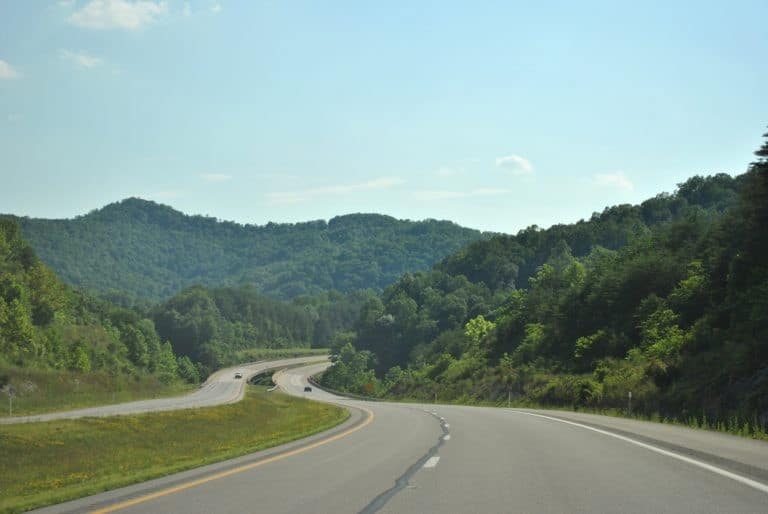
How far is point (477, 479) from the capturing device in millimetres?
12648

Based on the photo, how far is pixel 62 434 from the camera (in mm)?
36406

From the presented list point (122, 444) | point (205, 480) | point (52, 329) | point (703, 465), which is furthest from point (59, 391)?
point (703, 465)

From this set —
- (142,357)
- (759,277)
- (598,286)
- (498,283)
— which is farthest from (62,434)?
(498,283)

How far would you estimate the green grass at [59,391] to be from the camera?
69.9 metres

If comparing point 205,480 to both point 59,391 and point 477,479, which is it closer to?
point 477,479

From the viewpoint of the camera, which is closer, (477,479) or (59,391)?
(477,479)

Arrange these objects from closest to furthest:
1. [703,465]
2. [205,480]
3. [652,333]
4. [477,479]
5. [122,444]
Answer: [477,479], [205,480], [703,465], [122,444], [652,333]

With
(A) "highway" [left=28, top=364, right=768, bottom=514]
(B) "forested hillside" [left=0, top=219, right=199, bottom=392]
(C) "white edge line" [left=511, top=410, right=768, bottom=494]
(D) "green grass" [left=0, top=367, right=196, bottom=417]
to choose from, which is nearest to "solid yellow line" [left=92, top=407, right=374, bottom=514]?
(A) "highway" [left=28, top=364, right=768, bottom=514]

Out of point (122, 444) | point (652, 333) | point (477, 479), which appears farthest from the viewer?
point (652, 333)

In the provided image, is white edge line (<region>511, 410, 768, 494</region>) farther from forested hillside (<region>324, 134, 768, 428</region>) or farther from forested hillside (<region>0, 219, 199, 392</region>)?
forested hillside (<region>0, 219, 199, 392</region>)

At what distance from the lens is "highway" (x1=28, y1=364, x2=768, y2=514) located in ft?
33.7

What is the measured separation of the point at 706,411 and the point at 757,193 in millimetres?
22537

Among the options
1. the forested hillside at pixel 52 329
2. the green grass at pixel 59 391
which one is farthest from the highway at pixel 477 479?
the forested hillside at pixel 52 329

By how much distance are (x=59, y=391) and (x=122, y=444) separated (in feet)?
157
